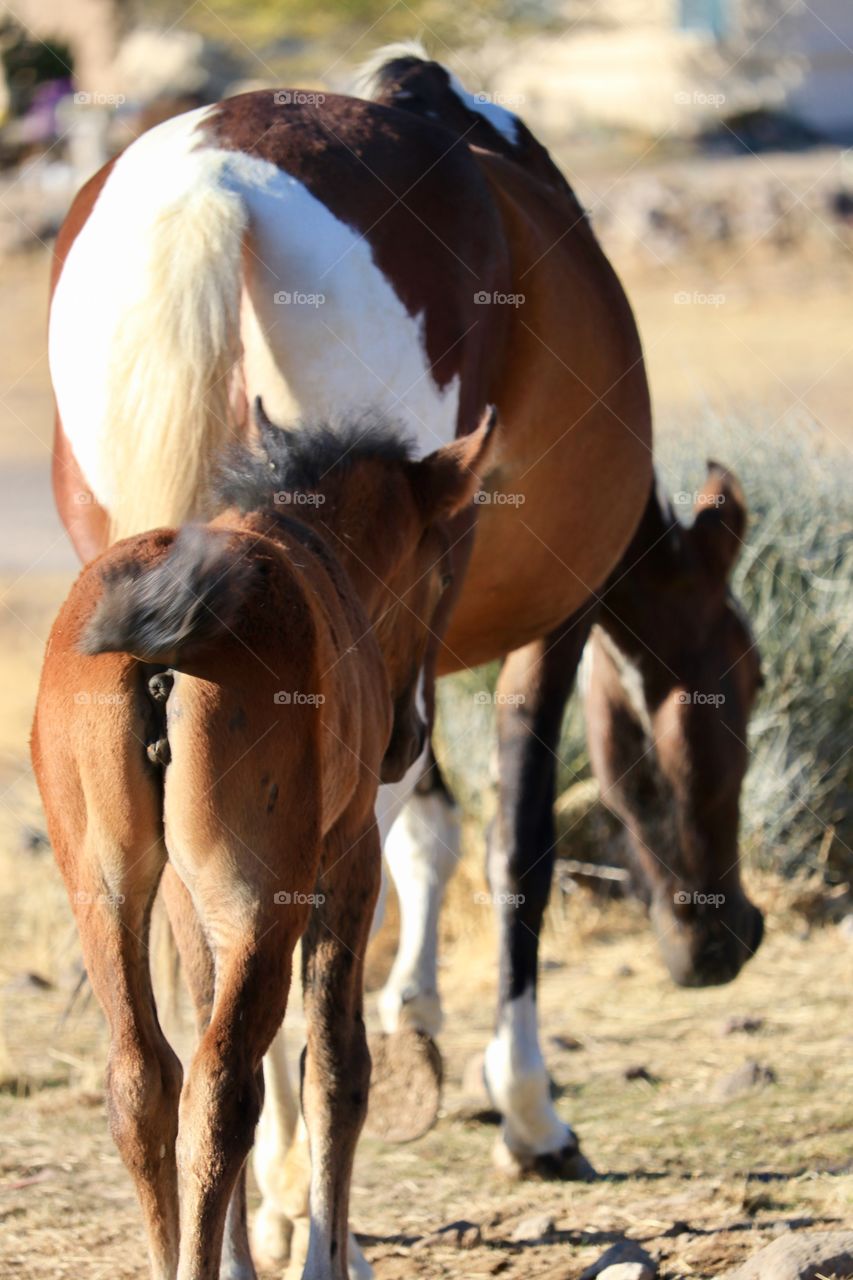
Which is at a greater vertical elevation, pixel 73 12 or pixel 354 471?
pixel 73 12

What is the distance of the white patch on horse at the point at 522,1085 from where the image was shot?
4.12m

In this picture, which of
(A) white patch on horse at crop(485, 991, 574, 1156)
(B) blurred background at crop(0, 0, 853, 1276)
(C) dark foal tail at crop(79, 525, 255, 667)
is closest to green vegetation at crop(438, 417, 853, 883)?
(B) blurred background at crop(0, 0, 853, 1276)

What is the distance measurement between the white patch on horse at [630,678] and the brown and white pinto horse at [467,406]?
11mm

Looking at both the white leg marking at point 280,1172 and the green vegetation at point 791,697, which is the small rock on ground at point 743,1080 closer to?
the white leg marking at point 280,1172

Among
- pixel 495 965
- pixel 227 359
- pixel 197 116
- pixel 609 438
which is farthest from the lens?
A: pixel 495 965

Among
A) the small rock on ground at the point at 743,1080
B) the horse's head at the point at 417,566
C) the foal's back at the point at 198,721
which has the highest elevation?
the horse's head at the point at 417,566

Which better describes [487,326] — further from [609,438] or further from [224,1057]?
[224,1057]

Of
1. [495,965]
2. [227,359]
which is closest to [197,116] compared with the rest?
[227,359]

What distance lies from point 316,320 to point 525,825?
1812 mm

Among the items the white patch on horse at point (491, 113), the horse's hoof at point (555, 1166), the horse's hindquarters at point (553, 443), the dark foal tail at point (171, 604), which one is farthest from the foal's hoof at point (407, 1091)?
the white patch on horse at point (491, 113)

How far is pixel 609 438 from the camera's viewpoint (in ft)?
14.3

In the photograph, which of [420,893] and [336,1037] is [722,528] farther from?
[336,1037]

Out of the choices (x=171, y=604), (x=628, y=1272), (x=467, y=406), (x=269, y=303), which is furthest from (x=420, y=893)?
(x=171, y=604)

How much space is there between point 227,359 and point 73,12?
29.6m
